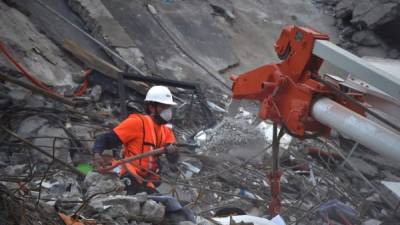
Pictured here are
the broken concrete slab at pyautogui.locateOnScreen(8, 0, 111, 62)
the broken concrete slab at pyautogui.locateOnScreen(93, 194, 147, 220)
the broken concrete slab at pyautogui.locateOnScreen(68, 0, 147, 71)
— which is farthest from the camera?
the broken concrete slab at pyautogui.locateOnScreen(68, 0, 147, 71)

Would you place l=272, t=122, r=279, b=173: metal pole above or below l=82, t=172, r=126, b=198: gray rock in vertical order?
above

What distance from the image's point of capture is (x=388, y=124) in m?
3.74

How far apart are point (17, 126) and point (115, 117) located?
1733mm

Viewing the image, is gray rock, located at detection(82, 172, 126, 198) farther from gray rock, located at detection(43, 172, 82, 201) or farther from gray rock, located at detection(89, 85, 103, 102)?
gray rock, located at detection(89, 85, 103, 102)

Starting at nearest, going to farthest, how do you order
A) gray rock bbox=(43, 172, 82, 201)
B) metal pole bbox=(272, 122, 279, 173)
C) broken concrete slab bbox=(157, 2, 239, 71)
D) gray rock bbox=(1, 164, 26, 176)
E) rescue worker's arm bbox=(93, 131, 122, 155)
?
metal pole bbox=(272, 122, 279, 173) < gray rock bbox=(43, 172, 82, 201) < rescue worker's arm bbox=(93, 131, 122, 155) < gray rock bbox=(1, 164, 26, 176) < broken concrete slab bbox=(157, 2, 239, 71)

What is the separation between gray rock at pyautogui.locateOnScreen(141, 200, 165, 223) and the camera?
13.6 feet

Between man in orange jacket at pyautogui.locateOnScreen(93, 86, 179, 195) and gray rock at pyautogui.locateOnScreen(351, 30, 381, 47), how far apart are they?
35.0ft

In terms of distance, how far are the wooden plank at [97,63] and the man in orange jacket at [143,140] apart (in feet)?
11.1

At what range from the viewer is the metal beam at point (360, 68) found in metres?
3.35

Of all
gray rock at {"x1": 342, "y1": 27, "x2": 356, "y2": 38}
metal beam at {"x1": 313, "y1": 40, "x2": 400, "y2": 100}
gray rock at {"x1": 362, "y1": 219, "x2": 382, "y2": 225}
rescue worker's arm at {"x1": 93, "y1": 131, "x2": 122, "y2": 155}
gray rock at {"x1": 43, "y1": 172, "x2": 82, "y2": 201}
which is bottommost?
gray rock at {"x1": 342, "y1": 27, "x2": 356, "y2": 38}

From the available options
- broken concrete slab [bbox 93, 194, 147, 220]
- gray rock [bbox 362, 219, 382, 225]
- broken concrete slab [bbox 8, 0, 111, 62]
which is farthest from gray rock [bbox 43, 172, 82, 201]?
broken concrete slab [bbox 8, 0, 111, 62]

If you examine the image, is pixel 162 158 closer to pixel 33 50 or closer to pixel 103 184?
pixel 103 184

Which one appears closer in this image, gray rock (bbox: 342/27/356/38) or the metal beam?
the metal beam

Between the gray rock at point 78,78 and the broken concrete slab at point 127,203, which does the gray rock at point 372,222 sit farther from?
the gray rock at point 78,78
